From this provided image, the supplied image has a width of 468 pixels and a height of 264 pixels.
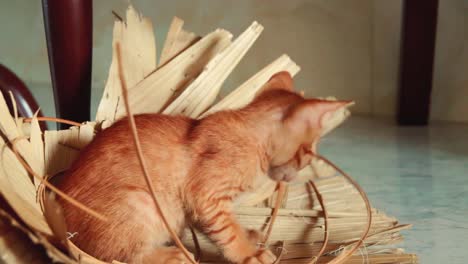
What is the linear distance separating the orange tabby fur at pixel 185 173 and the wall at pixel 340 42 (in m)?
0.95

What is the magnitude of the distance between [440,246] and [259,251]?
0.89ft

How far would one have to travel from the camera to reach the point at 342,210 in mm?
814

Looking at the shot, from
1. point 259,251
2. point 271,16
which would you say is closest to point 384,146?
point 271,16

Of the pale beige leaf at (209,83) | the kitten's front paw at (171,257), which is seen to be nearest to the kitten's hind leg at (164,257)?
the kitten's front paw at (171,257)

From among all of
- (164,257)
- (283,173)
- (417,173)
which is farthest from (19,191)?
(417,173)

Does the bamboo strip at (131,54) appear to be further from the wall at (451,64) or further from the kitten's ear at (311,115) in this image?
the wall at (451,64)

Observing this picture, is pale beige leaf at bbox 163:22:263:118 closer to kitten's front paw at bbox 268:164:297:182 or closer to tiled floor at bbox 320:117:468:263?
kitten's front paw at bbox 268:164:297:182

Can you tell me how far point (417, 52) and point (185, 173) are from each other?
0.91m

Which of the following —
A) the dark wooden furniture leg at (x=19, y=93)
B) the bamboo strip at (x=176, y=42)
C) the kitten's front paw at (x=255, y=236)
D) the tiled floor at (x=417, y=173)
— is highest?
the bamboo strip at (x=176, y=42)

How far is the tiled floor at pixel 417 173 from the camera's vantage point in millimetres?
817

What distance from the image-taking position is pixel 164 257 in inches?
24.1

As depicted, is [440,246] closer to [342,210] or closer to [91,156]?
[342,210]

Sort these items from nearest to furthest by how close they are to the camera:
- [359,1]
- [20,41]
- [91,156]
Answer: [91,156], [359,1], [20,41]

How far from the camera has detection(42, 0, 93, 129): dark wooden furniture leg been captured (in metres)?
0.79
